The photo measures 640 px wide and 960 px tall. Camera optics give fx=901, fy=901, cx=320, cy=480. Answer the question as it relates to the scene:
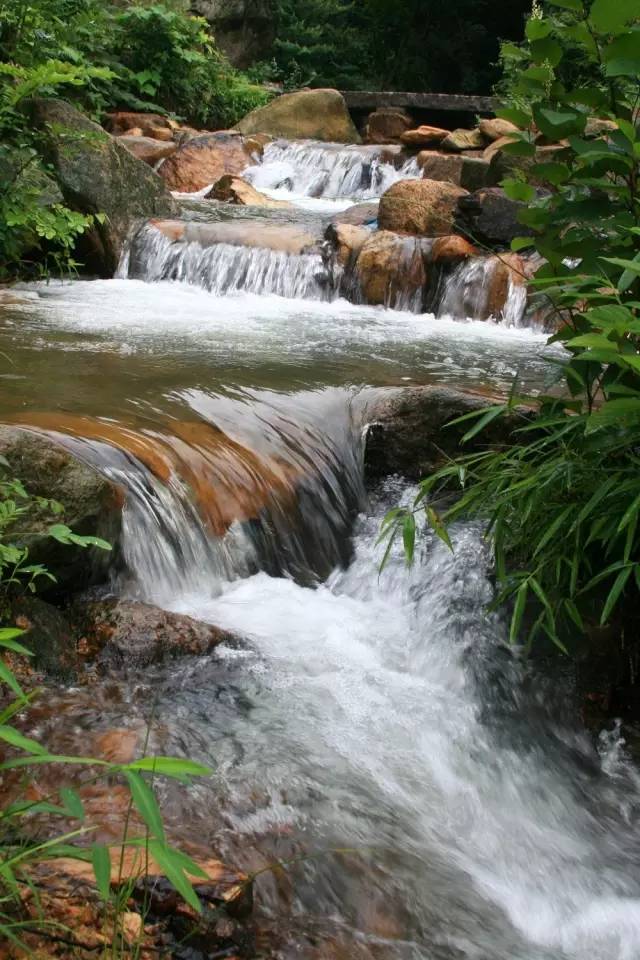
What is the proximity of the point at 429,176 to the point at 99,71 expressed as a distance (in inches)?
296

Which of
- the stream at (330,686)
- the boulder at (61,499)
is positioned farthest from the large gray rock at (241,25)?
the boulder at (61,499)

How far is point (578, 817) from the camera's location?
283 cm

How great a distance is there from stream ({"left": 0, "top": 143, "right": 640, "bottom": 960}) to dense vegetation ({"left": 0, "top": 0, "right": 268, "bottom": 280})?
1349 mm

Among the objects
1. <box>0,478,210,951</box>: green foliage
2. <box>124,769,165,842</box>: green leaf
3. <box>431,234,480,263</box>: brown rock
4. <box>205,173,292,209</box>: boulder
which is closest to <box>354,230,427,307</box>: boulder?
<box>431,234,480,263</box>: brown rock

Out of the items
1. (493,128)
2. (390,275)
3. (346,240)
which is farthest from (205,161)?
(390,275)

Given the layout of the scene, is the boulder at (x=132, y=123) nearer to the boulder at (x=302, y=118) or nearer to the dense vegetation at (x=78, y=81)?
the dense vegetation at (x=78, y=81)

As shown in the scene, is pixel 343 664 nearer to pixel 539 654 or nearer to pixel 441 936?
pixel 539 654

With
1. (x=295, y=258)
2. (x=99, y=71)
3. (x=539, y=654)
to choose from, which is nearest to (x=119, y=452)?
(x=539, y=654)

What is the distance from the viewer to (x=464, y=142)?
46.0ft

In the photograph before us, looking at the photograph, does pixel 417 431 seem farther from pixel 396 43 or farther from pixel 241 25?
pixel 396 43

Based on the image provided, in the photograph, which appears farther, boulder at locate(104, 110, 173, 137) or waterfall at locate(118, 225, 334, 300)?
boulder at locate(104, 110, 173, 137)

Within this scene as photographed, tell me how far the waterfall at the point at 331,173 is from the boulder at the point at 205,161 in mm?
282

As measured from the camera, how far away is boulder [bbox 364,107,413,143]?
17031 mm

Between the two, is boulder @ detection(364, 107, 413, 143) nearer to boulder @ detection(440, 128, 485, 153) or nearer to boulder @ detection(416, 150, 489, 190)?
boulder @ detection(416, 150, 489, 190)
